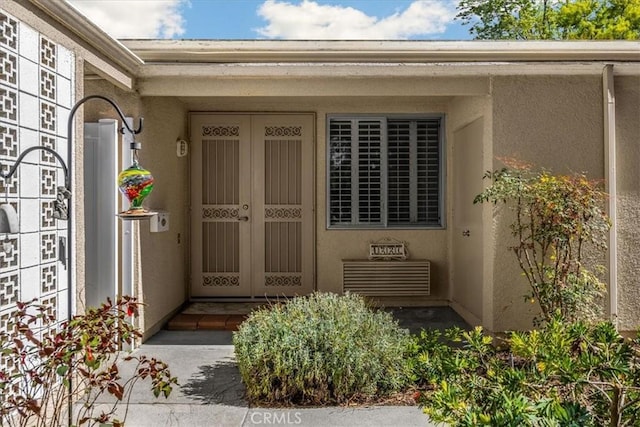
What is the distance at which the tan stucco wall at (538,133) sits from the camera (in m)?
5.89

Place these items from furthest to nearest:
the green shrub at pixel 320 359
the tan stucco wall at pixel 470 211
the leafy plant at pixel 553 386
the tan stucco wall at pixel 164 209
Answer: the tan stucco wall at pixel 164 209 < the tan stucco wall at pixel 470 211 < the green shrub at pixel 320 359 < the leafy plant at pixel 553 386

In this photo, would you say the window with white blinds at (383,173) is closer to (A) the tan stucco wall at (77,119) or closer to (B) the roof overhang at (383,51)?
(B) the roof overhang at (383,51)

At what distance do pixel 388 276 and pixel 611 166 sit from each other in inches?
133

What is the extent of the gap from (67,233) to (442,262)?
5571mm

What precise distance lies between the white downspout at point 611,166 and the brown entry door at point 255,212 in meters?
4.20

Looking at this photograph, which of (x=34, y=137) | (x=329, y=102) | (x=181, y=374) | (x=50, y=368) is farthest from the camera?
(x=329, y=102)

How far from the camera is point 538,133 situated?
591cm

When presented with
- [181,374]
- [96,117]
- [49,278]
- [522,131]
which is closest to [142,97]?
[96,117]

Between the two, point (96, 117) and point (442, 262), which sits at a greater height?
point (96, 117)

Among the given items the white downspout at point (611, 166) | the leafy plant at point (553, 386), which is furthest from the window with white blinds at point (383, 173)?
the leafy plant at point (553, 386)

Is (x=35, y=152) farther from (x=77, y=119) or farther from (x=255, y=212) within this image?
(x=255, y=212)

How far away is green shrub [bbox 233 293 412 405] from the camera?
4.36 meters

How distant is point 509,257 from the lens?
5914 mm

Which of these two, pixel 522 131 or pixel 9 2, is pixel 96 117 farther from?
pixel 522 131
